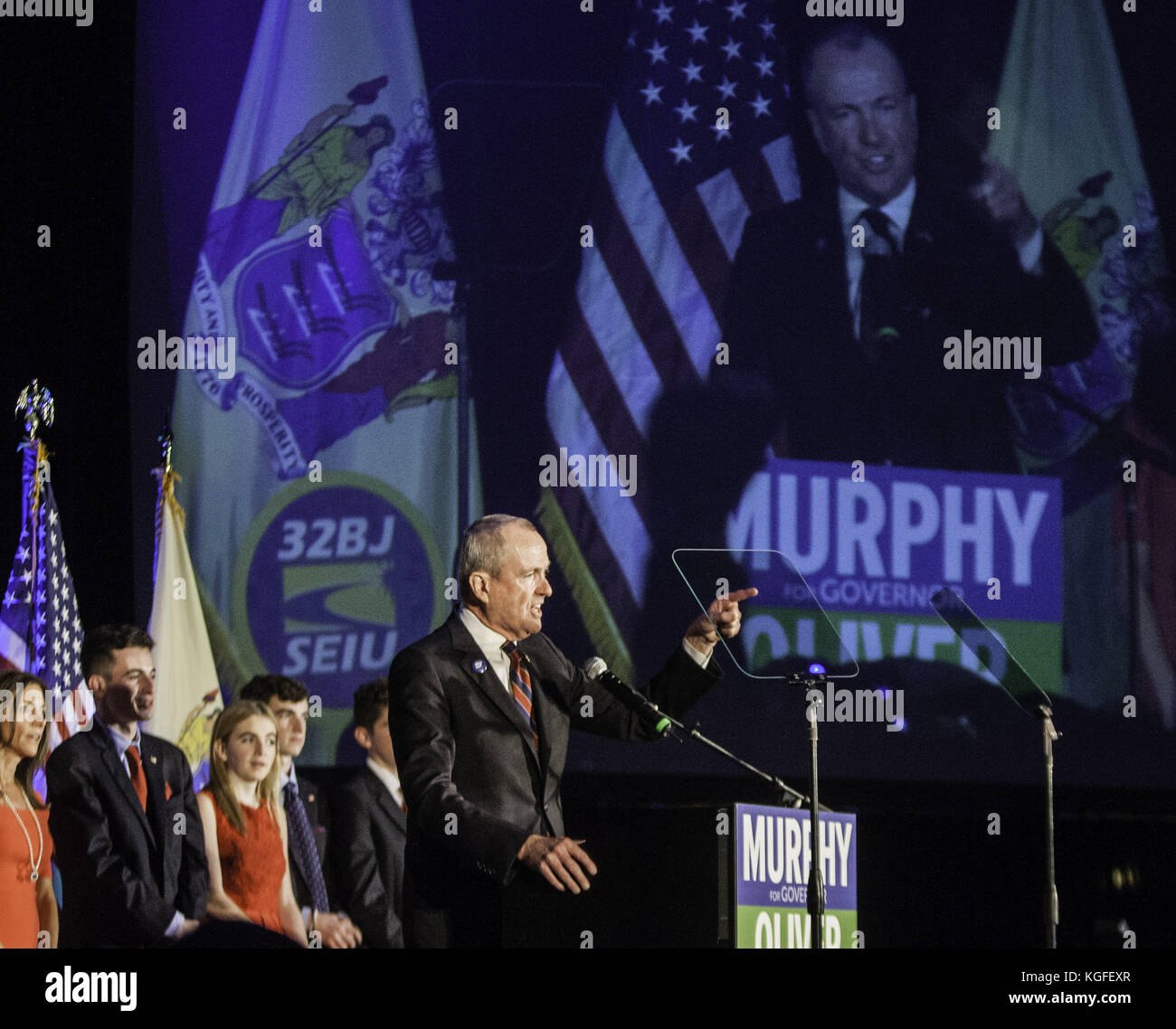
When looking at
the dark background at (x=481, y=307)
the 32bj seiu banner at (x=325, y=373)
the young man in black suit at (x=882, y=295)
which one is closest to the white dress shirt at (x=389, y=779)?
the 32bj seiu banner at (x=325, y=373)

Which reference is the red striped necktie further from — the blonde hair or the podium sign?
the blonde hair

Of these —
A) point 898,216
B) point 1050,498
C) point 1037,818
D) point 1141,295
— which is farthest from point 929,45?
point 1037,818

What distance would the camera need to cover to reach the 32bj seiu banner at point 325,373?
268 inches

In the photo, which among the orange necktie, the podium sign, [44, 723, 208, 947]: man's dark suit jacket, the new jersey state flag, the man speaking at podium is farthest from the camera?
the new jersey state flag

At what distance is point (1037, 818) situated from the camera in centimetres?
711

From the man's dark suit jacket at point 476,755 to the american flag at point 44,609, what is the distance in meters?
3.40

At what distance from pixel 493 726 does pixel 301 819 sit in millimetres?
3155

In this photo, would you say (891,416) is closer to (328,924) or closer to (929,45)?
(929,45)

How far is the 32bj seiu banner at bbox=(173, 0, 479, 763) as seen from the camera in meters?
6.80

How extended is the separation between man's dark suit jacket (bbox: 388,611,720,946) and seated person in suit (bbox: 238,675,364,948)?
9.50 ft
